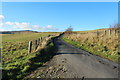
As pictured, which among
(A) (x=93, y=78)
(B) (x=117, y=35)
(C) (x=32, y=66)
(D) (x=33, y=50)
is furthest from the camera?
(B) (x=117, y=35)

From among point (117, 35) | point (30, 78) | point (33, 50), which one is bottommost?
point (30, 78)

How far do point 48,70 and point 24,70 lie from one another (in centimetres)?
160

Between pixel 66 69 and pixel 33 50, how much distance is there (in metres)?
5.53

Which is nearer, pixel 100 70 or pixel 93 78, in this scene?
pixel 93 78

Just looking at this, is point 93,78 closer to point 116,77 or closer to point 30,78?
point 116,77

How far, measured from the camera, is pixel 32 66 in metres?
6.76

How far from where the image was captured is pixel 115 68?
618cm

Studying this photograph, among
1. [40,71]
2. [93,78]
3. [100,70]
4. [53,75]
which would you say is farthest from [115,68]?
[40,71]

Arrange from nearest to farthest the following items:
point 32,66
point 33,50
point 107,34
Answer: point 32,66 → point 33,50 → point 107,34

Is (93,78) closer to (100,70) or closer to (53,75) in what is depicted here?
(100,70)

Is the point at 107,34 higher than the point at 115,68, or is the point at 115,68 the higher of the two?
the point at 107,34

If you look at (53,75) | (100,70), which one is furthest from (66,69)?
(100,70)

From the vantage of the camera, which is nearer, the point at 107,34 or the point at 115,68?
the point at 115,68

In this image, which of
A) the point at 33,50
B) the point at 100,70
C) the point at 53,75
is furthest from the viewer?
the point at 33,50
